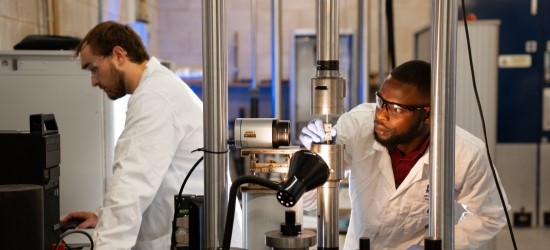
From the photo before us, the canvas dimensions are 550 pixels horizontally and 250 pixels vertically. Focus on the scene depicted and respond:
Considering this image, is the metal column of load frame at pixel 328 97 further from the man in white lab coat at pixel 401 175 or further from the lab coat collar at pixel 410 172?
the lab coat collar at pixel 410 172

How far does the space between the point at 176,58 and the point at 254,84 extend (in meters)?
2.90

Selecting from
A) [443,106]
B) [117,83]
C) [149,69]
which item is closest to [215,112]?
[443,106]

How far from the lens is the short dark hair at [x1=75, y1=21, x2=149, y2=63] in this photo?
1.81 metres

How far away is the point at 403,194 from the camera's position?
5.66 ft

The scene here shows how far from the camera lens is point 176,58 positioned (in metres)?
5.75

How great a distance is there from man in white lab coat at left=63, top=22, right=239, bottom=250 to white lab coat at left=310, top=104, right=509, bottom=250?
0.39 meters

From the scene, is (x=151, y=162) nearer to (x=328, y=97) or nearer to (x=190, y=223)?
(x=190, y=223)

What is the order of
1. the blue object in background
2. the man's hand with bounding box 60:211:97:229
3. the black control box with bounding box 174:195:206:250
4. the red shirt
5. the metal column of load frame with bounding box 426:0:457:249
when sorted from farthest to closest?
the blue object in background, the man's hand with bounding box 60:211:97:229, the red shirt, the black control box with bounding box 174:195:206:250, the metal column of load frame with bounding box 426:0:457:249

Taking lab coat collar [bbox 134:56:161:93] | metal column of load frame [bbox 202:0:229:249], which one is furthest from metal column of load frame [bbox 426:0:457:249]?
lab coat collar [bbox 134:56:161:93]

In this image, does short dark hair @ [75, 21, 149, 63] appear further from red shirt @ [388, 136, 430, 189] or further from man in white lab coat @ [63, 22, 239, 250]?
red shirt @ [388, 136, 430, 189]

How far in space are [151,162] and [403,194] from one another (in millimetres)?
657

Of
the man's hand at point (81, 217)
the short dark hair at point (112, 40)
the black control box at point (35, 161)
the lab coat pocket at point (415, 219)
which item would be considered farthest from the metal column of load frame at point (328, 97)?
the man's hand at point (81, 217)

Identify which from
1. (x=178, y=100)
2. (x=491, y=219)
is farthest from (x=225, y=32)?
(x=491, y=219)

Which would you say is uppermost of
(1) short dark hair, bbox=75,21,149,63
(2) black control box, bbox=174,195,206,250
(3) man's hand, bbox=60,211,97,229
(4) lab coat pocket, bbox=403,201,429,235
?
(1) short dark hair, bbox=75,21,149,63
